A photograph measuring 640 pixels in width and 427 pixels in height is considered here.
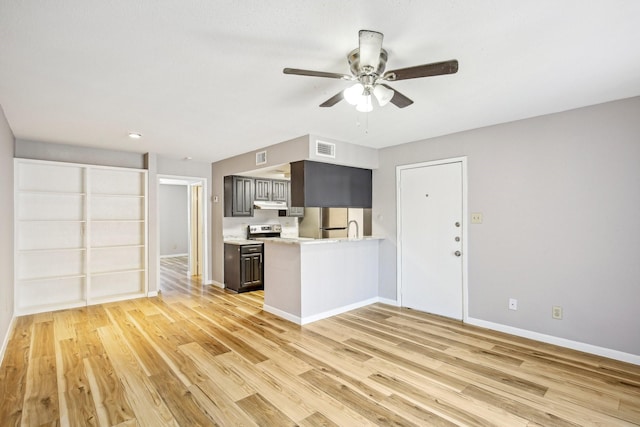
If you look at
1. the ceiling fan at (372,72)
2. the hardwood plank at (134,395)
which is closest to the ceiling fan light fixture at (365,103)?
the ceiling fan at (372,72)

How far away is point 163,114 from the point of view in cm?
331

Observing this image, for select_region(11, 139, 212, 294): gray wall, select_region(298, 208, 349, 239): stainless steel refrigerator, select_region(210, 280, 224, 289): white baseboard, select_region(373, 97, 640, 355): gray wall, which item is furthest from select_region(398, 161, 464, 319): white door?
select_region(11, 139, 212, 294): gray wall

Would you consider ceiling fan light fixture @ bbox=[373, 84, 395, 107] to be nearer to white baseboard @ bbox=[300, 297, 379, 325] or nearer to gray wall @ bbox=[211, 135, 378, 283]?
gray wall @ bbox=[211, 135, 378, 283]

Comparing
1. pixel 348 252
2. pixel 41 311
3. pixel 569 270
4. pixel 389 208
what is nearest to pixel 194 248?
pixel 41 311

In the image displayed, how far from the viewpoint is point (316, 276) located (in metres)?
4.17

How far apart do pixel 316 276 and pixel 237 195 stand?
262cm

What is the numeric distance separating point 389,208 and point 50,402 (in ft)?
13.9

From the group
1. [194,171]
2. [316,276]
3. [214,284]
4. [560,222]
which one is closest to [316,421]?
→ [316,276]

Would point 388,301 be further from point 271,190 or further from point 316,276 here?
point 271,190

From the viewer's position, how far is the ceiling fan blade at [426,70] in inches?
67.4

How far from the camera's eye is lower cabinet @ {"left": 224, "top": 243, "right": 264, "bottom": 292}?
5578mm

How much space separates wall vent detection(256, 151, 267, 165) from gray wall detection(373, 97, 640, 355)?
2.58 meters

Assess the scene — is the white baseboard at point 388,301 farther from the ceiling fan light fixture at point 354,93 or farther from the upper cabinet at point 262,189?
the ceiling fan light fixture at point 354,93

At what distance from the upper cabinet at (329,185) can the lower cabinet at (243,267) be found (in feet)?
5.94
